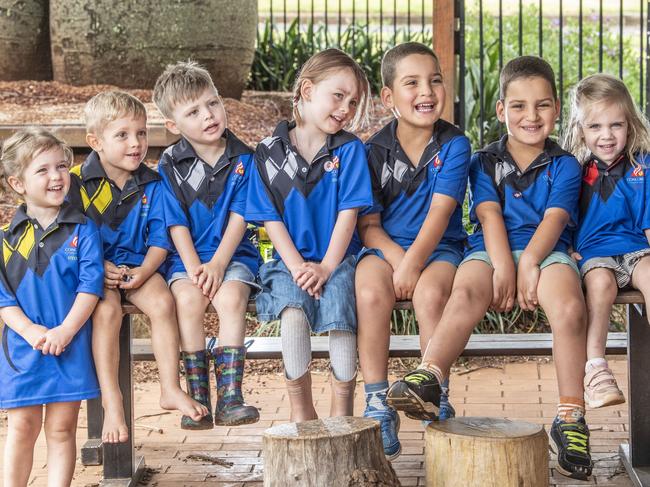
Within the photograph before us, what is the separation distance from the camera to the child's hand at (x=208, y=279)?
4.11 meters

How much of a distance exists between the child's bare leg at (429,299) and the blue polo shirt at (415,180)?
0.90ft

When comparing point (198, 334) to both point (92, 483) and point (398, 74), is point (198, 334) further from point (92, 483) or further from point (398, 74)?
point (398, 74)

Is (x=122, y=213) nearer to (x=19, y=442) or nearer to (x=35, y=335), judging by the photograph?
(x=35, y=335)

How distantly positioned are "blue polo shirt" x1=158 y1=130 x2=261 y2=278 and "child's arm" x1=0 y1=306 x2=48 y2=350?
65cm

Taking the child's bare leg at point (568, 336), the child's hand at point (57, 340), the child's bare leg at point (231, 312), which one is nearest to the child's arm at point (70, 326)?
the child's hand at point (57, 340)

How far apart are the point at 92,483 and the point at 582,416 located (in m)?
2.12

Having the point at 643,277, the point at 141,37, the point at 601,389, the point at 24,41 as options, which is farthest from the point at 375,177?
the point at 24,41

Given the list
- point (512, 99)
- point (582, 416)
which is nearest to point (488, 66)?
point (512, 99)

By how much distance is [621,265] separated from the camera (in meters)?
4.19

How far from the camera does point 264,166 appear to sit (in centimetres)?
433

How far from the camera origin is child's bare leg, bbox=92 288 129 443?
3910 mm

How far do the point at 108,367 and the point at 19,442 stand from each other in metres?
0.43

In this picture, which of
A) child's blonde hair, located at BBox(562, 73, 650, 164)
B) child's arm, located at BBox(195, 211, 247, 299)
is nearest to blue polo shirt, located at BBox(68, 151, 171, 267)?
child's arm, located at BBox(195, 211, 247, 299)

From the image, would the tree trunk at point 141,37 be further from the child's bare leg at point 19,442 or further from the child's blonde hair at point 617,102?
the child's bare leg at point 19,442
